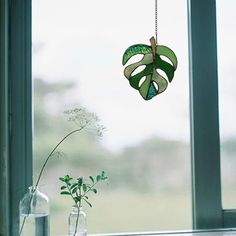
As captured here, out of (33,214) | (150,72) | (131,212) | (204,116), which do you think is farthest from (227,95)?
(33,214)

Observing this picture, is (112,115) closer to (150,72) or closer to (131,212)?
(150,72)

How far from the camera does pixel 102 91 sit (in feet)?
6.15

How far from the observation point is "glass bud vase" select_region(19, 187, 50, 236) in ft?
5.46

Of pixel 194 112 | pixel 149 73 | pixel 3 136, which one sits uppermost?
pixel 149 73

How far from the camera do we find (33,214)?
1.68 m

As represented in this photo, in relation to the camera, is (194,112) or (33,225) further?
(194,112)

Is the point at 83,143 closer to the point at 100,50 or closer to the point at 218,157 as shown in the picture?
the point at 100,50

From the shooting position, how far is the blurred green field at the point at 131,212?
6.01 feet

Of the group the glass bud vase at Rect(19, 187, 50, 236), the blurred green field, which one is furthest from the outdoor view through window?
the glass bud vase at Rect(19, 187, 50, 236)

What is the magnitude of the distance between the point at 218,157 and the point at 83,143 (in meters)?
0.61

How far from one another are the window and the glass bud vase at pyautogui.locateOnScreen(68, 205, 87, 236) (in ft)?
0.78

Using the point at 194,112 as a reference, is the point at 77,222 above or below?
below

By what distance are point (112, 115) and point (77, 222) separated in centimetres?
49

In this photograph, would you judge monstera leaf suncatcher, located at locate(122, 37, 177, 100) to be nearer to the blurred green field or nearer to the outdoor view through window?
the outdoor view through window
